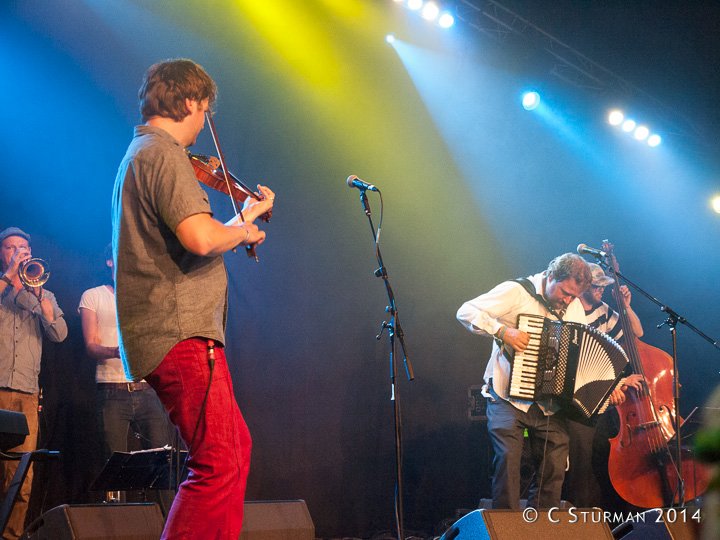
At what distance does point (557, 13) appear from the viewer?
7094 millimetres

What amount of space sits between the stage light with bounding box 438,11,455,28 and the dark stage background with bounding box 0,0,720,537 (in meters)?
0.27

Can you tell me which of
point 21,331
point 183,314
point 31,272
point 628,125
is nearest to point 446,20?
point 628,125

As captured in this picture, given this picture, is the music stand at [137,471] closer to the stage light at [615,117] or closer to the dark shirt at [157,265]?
the dark shirt at [157,265]

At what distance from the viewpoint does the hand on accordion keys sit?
543cm

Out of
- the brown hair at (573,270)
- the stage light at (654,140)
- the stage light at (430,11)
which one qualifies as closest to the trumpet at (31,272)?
the brown hair at (573,270)

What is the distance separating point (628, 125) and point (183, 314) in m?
7.09

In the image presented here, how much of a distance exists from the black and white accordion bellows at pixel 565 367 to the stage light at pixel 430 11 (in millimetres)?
3368

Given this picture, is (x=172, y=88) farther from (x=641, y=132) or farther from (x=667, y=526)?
(x=641, y=132)

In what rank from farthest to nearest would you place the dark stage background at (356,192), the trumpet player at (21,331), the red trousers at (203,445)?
1. the dark stage background at (356,192)
2. the trumpet player at (21,331)
3. the red trousers at (203,445)

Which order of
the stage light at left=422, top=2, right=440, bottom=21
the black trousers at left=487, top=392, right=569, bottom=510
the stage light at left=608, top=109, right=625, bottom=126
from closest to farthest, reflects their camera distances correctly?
the black trousers at left=487, top=392, right=569, bottom=510 → the stage light at left=422, top=2, right=440, bottom=21 → the stage light at left=608, top=109, right=625, bottom=126

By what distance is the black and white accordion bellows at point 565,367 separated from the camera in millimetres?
4883

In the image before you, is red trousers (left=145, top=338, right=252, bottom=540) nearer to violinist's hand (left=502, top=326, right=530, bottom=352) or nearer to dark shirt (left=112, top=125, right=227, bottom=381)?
dark shirt (left=112, top=125, right=227, bottom=381)

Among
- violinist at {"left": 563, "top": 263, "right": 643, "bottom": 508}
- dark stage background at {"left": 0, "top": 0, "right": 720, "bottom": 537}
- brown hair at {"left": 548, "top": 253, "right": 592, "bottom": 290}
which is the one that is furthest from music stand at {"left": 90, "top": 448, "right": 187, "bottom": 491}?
violinist at {"left": 563, "top": 263, "right": 643, "bottom": 508}

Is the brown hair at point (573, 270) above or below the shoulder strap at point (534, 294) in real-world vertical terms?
above
